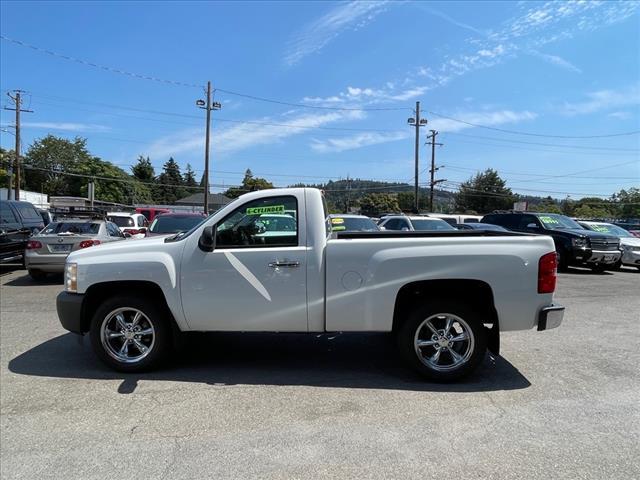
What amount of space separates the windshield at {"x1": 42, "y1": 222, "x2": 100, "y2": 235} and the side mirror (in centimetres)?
814

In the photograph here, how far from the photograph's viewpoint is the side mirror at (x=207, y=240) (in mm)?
4633

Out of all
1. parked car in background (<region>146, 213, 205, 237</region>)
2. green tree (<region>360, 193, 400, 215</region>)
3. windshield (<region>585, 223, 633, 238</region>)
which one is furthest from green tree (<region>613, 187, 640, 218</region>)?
parked car in background (<region>146, 213, 205, 237</region>)

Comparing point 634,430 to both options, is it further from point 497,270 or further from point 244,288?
point 244,288

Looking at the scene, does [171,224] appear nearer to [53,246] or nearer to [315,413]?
[53,246]

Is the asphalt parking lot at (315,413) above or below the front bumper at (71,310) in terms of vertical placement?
below

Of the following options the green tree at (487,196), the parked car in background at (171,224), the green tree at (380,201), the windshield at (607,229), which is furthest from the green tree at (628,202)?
the parked car in background at (171,224)

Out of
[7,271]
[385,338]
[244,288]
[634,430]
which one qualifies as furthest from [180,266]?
[7,271]

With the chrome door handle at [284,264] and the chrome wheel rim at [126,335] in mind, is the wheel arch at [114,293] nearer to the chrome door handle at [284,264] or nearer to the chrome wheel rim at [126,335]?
the chrome wheel rim at [126,335]

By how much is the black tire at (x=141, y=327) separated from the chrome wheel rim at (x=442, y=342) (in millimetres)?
2535

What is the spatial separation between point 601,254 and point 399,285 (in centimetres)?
1295

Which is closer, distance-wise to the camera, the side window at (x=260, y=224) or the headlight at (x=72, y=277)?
the side window at (x=260, y=224)

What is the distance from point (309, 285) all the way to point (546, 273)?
2.24 metres

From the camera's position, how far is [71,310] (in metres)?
4.88

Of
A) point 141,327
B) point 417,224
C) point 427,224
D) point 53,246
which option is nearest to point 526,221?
point 427,224
